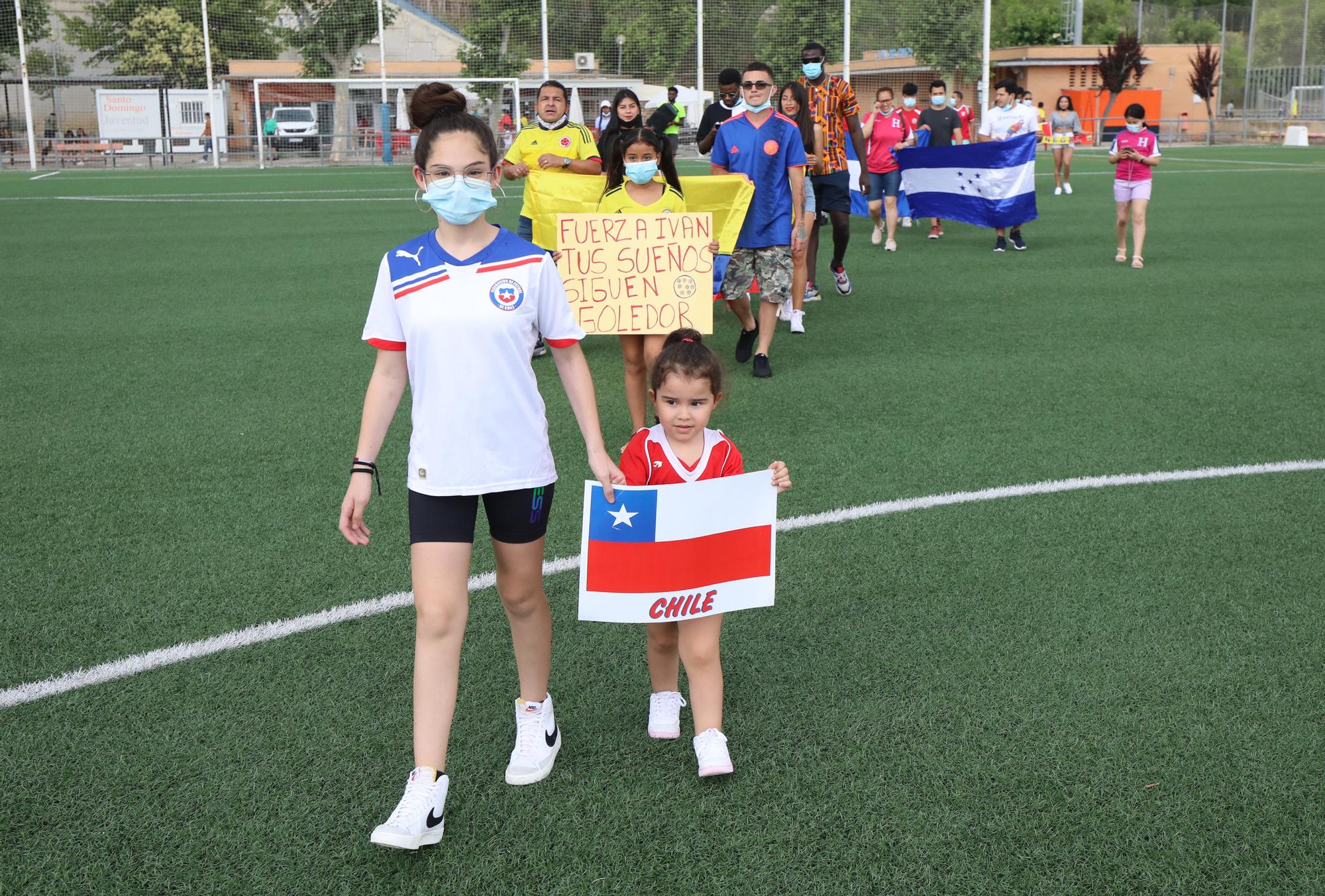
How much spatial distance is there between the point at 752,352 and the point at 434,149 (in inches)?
255

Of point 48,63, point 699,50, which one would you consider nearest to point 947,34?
point 699,50

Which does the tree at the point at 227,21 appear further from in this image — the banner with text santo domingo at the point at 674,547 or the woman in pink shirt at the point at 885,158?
the banner with text santo domingo at the point at 674,547

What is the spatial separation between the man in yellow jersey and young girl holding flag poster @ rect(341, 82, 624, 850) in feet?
18.7

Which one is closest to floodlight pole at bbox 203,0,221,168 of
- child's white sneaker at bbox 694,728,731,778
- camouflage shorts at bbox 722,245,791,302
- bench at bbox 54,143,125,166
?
bench at bbox 54,143,125,166

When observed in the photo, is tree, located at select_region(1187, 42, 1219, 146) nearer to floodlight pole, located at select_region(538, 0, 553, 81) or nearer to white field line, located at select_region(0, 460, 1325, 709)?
floodlight pole, located at select_region(538, 0, 553, 81)

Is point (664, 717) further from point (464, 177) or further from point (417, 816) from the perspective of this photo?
point (464, 177)

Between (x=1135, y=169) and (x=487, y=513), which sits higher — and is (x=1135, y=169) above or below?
above

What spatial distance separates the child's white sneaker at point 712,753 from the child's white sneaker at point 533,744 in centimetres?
41

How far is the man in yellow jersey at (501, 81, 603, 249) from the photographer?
350 inches

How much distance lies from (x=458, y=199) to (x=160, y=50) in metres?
55.4

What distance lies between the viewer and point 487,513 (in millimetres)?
3178

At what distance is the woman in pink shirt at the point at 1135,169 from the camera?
1266 centimetres

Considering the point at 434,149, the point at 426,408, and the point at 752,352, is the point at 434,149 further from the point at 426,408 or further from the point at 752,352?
the point at 752,352

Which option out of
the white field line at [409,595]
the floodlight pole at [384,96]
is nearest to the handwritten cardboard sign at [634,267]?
the white field line at [409,595]
